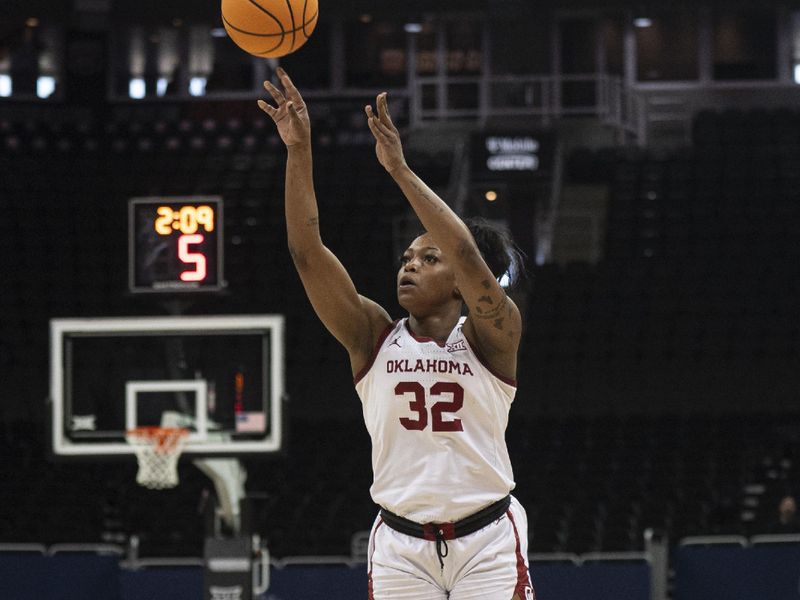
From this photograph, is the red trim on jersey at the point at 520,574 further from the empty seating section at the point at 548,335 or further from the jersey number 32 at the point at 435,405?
the empty seating section at the point at 548,335

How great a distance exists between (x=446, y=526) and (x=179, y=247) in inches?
172

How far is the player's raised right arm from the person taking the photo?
432cm

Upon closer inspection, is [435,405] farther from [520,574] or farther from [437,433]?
[520,574]

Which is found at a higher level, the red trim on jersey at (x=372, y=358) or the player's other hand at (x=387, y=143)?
the player's other hand at (x=387, y=143)

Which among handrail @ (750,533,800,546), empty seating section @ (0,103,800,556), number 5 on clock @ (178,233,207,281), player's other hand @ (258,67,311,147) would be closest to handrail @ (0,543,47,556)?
empty seating section @ (0,103,800,556)

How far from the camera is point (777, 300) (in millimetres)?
16359

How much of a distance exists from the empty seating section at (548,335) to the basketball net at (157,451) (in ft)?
14.3

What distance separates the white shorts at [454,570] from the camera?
4.22 metres

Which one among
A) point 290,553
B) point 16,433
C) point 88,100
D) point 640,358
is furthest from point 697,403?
point 88,100

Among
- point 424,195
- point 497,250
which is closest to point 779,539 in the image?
point 497,250

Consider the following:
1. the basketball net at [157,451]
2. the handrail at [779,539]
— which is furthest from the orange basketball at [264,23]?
the handrail at [779,539]

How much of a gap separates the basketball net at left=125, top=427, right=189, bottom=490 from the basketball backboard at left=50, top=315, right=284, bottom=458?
0.05 m

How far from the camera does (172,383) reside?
27.6 ft

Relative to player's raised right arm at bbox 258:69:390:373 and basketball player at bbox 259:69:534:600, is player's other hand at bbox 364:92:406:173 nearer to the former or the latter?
basketball player at bbox 259:69:534:600
